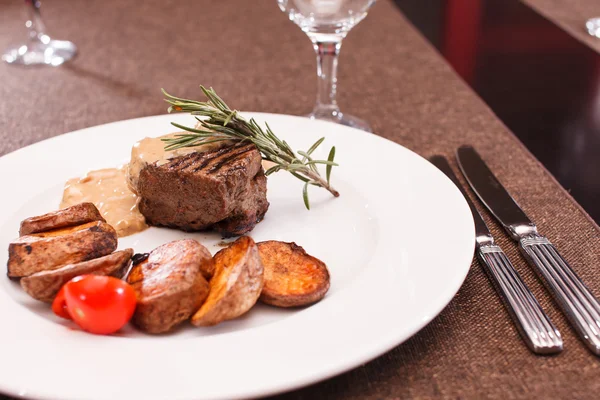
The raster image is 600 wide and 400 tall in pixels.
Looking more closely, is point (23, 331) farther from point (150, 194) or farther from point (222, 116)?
point (222, 116)

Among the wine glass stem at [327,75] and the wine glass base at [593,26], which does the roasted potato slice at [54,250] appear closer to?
the wine glass stem at [327,75]

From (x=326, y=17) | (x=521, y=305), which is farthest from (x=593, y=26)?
(x=521, y=305)

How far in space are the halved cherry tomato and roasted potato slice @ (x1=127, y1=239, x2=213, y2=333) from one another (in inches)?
1.3

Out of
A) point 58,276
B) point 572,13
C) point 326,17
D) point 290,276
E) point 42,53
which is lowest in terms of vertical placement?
point 572,13

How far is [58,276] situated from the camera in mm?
1350

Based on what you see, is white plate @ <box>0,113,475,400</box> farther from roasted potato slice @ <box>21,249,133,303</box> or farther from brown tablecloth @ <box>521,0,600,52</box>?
brown tablecloth @ <box>521,0,600,52</box>

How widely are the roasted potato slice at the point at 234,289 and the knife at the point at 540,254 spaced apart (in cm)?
69

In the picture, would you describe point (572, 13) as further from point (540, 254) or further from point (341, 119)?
point (540, 254)

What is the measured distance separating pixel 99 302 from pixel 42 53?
2.40 m

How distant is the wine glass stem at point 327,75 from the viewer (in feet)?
8.06

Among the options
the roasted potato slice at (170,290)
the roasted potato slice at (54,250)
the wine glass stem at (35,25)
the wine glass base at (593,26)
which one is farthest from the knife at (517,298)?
the wine glass stem at (35,25)

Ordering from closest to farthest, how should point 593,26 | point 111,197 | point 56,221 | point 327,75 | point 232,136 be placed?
point 56,221
point 232,136
point 111,197
point 327,75
point 593,26

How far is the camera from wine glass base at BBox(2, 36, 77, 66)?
3.19 meters

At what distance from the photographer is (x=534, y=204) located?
196 centimetres
